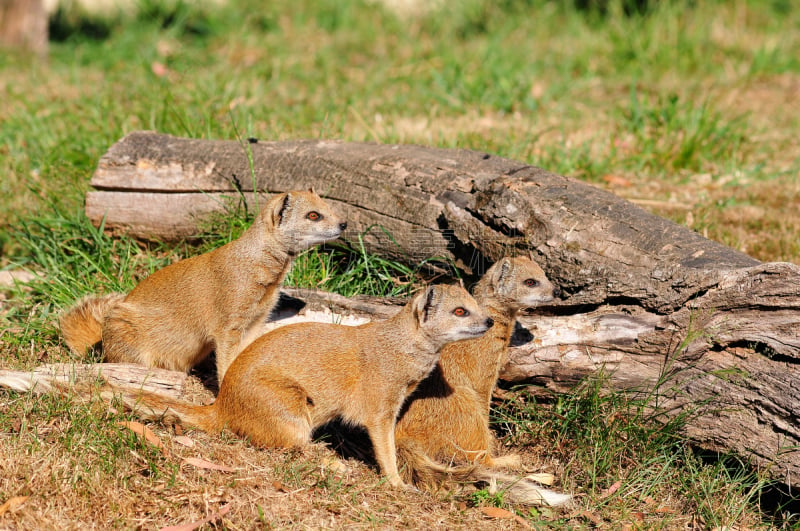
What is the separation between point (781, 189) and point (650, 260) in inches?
136

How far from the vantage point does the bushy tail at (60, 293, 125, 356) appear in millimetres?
4879

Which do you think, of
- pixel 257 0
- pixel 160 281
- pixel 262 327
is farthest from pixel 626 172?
pixel 257 0

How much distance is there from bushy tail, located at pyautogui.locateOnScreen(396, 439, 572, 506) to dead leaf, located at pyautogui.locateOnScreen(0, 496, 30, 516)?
73.5 inches

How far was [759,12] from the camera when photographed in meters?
10.8

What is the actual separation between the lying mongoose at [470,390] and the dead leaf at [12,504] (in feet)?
6.14

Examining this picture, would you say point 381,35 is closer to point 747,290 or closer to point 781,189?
point 781,189

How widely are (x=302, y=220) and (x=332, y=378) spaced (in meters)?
1.01

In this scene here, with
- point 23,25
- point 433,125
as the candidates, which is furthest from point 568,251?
point 23,25

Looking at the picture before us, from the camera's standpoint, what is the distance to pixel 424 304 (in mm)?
4148

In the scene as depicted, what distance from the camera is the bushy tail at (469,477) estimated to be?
13.3 feet

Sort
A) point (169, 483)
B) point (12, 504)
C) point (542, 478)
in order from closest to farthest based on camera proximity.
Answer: point (12, 504), point (169, 483), point (542, 478)

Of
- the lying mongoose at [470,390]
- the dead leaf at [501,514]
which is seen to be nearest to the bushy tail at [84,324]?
the lying mongoose at [470,390]

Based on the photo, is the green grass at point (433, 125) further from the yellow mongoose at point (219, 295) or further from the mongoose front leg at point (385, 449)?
the yellow mongoose at point (219, 295)

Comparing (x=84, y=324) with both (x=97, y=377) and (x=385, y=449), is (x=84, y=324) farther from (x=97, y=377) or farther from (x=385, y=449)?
(x=385, y=449)
